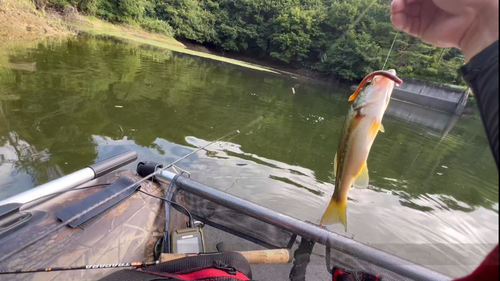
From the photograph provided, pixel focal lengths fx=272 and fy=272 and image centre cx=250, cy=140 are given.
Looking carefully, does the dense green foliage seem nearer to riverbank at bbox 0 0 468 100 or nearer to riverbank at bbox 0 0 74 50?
riverbank at bbox 0 0 468 100

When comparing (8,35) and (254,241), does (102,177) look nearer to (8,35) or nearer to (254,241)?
(254,241)

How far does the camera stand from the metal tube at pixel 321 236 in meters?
2.12

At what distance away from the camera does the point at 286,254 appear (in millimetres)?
2352

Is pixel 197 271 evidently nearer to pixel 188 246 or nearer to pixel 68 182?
pixel 188 246

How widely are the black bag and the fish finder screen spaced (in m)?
0.57

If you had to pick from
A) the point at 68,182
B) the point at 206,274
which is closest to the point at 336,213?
the point at 206,274

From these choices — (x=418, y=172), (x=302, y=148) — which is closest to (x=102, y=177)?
(x=302, y=148)

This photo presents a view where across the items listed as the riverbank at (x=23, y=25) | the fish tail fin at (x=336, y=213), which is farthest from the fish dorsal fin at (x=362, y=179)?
the riverbank at (x=23, y=25)

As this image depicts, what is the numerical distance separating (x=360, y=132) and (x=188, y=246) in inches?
68.6

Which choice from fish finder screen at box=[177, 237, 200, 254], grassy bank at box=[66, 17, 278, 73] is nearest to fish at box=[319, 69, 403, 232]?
fish finder screen at box=[177, 237, 200, 254]

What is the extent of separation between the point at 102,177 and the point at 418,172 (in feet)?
25.7

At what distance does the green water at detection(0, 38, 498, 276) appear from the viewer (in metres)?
4.40

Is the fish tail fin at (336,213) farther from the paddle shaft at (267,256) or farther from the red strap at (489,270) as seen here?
the paddle shaft at (267,256)

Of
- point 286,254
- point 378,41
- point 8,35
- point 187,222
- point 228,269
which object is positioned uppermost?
point 378,41
